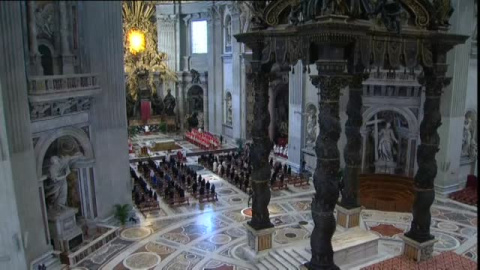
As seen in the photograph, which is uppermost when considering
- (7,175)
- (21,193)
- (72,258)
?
(7,175)

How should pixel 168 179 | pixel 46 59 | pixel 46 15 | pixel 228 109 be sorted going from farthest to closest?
A: pixel 228 109 < pixel 168 179 < pixel 46 59 < pixel 46 15

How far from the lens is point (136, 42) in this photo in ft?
108

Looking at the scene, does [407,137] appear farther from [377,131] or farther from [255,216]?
[255,216]

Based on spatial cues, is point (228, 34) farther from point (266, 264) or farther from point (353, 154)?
point (266, 264)

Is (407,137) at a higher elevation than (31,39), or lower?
lower

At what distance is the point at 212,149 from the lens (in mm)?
26812

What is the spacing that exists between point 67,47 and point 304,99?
1297 cm

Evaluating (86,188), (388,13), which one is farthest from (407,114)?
(86,188)

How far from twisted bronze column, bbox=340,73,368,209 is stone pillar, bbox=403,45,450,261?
1925 mm

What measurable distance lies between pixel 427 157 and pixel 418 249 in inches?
91.8

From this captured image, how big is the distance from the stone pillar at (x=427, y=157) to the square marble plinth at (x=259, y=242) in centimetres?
363

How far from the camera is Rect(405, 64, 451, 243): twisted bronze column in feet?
32.8

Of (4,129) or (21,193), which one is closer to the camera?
(4,129)

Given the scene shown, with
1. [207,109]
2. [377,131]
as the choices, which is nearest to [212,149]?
[207,109]
